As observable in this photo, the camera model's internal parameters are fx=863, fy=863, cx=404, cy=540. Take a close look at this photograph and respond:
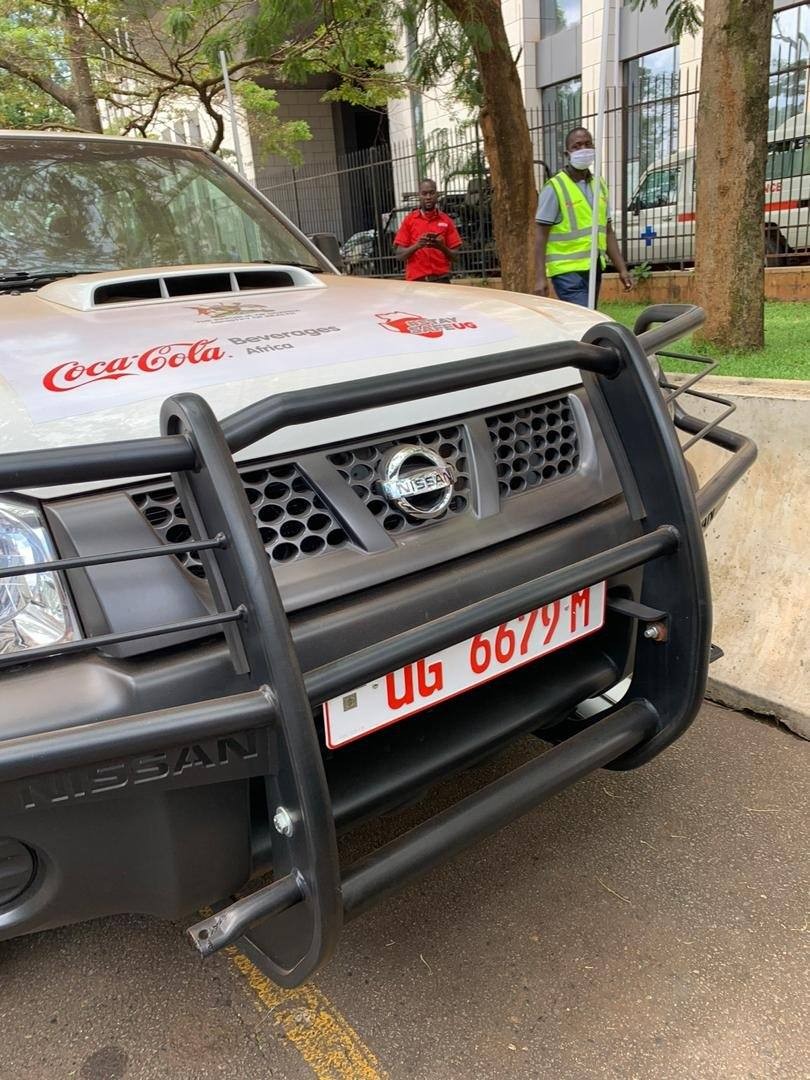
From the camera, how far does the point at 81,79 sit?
11.3 m

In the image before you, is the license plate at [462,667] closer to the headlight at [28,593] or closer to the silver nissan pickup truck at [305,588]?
the silver nissan pickup truck at [305,588]

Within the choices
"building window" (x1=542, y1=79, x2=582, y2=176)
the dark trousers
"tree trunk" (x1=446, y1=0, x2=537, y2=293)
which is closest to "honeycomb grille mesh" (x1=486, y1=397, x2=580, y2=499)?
the dark trousers

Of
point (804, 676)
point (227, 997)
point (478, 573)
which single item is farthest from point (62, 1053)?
point (804, 676)

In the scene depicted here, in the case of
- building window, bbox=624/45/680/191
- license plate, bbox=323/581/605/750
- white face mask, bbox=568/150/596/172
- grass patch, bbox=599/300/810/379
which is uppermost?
building window, bbox=624/45/680/191

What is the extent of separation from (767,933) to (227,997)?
1304 millimetres

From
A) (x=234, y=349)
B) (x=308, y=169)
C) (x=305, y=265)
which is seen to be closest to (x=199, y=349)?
(x=234, y=349)

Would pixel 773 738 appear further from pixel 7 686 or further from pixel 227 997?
pixel 7 686

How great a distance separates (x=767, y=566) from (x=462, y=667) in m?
2.00

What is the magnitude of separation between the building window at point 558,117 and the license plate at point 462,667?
802 centimetres

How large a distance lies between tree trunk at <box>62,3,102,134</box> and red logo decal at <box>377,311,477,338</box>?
A: 10729 millimetres

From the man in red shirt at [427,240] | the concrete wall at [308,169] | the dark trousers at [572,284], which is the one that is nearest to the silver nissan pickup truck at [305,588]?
the dark trousers at [572,284]

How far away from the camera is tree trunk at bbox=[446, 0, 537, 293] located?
280 inches

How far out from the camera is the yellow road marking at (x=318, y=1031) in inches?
71.6

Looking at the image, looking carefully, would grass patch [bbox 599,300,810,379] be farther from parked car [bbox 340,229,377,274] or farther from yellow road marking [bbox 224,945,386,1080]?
parked car [bbox 340,229,377,274]
